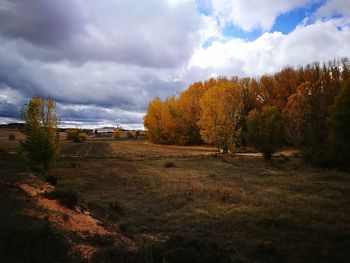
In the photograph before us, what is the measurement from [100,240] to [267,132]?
43422 millimetres

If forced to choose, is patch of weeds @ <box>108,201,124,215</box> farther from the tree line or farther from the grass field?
the tree line

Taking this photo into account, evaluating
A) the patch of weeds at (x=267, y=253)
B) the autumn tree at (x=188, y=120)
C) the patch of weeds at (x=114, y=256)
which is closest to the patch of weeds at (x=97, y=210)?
the patch of weeds at (x=114, y=256)

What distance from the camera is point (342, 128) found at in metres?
35.3

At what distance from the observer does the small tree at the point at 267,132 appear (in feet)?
159

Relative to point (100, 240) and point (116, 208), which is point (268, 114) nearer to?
point (116, 208)

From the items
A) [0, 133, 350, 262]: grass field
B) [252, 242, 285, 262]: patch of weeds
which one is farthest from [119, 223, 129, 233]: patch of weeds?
[252, 242, 285, 262]: patch of weeds

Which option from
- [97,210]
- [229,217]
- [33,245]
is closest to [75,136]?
[97,210]

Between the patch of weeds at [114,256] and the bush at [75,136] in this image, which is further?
the bush at [75,136]

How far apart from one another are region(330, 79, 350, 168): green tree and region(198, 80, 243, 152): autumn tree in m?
22.4

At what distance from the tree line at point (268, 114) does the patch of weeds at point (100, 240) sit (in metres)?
32.7

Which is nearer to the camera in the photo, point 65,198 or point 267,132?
point 65,198

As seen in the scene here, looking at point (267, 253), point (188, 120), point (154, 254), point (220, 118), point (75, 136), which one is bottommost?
point (267, 253)

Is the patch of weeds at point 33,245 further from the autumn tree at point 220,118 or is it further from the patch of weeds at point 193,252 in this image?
the autumn tree at point 220,118

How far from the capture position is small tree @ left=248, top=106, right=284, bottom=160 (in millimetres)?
48375
